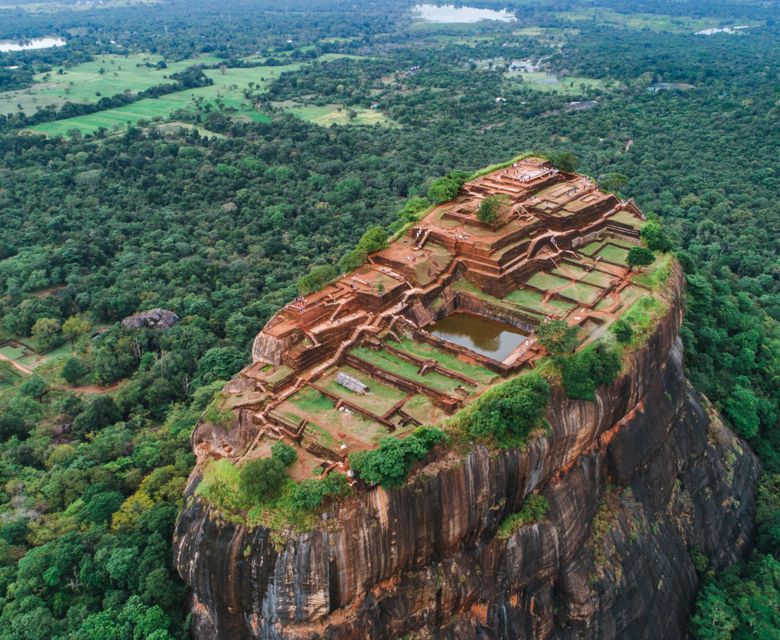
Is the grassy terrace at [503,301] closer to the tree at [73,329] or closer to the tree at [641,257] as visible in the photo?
the tree at [641,257]

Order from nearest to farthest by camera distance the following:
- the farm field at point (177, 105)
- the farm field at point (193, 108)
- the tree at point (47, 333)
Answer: the tree at point (47, 333)
the farm field at point (177, 105)
the farm field at point (193, 108)

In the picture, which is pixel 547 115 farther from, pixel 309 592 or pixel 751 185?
pixel 309 592

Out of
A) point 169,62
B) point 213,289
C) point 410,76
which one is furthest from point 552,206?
point 169,62

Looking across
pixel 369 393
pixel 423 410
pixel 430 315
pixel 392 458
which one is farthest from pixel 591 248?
pixel 392 458

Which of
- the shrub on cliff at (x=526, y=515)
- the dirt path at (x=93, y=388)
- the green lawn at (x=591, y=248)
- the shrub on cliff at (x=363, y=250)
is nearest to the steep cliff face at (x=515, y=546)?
the shrub on cliff at (x=526, y=515)

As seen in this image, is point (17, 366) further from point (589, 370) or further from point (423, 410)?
point (589, 370)
